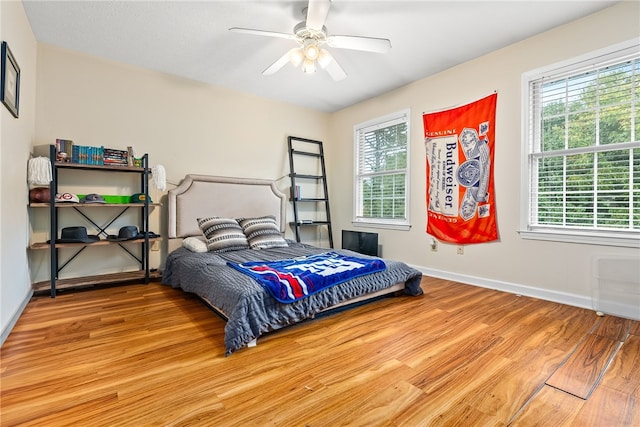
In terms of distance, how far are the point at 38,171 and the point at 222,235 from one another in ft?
5.58

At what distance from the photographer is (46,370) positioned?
164cm

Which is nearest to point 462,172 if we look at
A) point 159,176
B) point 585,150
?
point 585,150

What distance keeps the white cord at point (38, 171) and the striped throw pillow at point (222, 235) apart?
145cm

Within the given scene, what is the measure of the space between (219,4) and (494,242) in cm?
340

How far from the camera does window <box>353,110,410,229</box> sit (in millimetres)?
4203

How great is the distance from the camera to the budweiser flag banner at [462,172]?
10.7ft

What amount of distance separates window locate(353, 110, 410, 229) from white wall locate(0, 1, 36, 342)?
3.79 m

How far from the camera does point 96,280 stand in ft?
10.3

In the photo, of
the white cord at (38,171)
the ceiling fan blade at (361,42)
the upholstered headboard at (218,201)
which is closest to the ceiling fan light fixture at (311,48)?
the ceiling fan blade at (361,42)

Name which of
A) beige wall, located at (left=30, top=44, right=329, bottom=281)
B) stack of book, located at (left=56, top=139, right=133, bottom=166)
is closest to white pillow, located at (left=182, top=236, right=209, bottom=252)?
beige wall, located at (left=30, top=44, right=329, bottom=281)

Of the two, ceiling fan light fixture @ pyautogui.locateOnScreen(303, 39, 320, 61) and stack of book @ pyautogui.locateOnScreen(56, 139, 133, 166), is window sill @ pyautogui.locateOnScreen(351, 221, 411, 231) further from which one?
stack of book @ pyautogui.locateOnScreen(56, 139, 133, 166)

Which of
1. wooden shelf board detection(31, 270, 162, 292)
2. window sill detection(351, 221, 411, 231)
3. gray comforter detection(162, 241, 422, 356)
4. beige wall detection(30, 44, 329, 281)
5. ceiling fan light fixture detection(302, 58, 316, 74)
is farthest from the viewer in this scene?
window sill detection(351, 221, 411, 231)

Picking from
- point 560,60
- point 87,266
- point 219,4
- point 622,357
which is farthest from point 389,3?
point 87,266

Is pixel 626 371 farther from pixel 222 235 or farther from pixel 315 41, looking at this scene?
pixel 222 235
